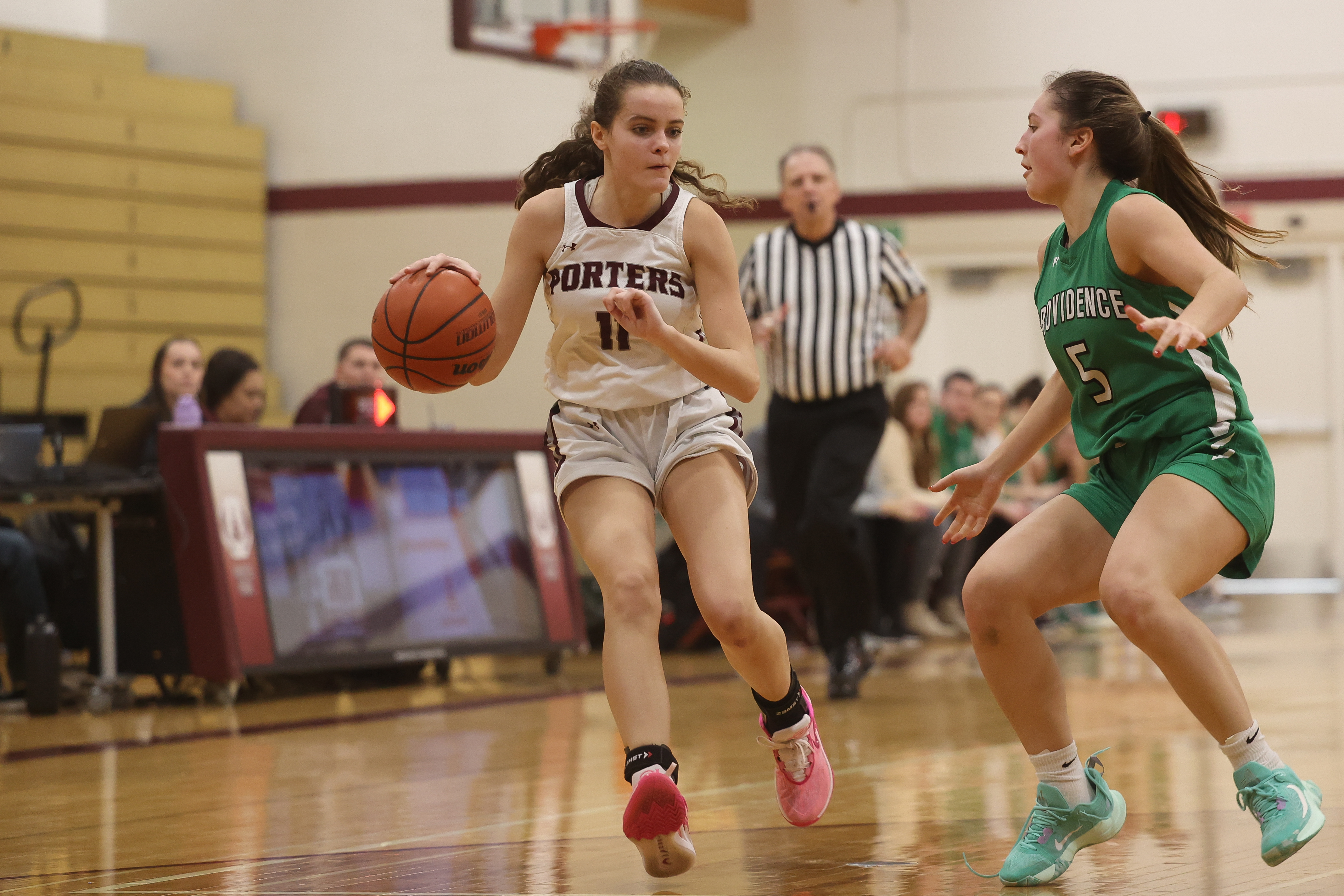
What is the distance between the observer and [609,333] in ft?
11.4

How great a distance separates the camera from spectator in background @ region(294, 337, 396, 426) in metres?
7.77

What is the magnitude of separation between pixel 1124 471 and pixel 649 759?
106cm

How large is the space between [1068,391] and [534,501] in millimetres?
4809

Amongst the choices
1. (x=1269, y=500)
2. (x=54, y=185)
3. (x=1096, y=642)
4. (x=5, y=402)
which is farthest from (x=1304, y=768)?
(x=54, y=185)

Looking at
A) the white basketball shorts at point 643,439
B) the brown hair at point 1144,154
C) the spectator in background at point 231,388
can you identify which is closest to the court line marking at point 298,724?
the spectator in background at point 231,388

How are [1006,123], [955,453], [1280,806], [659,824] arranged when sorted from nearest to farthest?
[1280,806] < [659,824] < [955,453] < [1006,123]

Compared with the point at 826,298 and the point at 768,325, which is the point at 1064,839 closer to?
the point at 768,325

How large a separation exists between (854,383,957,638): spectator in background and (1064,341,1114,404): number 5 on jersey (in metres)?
6.31

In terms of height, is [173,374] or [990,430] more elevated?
[173,374]

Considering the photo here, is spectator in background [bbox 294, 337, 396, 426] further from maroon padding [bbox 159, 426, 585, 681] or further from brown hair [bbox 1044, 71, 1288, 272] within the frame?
brown hair [bbox 1044, 71, 1288, 272]

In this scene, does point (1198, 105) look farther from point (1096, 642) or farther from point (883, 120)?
point (1096, 642)

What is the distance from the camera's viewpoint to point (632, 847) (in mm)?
3578

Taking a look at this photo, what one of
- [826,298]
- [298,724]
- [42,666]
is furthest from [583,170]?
[42,666]

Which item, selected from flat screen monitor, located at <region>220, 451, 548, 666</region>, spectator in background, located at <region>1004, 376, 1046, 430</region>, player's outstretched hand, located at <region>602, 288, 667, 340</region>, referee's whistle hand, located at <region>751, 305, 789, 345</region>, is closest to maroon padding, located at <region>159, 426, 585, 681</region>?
flat screen monitor, located at <region>220, 451, 548, 666</region>
